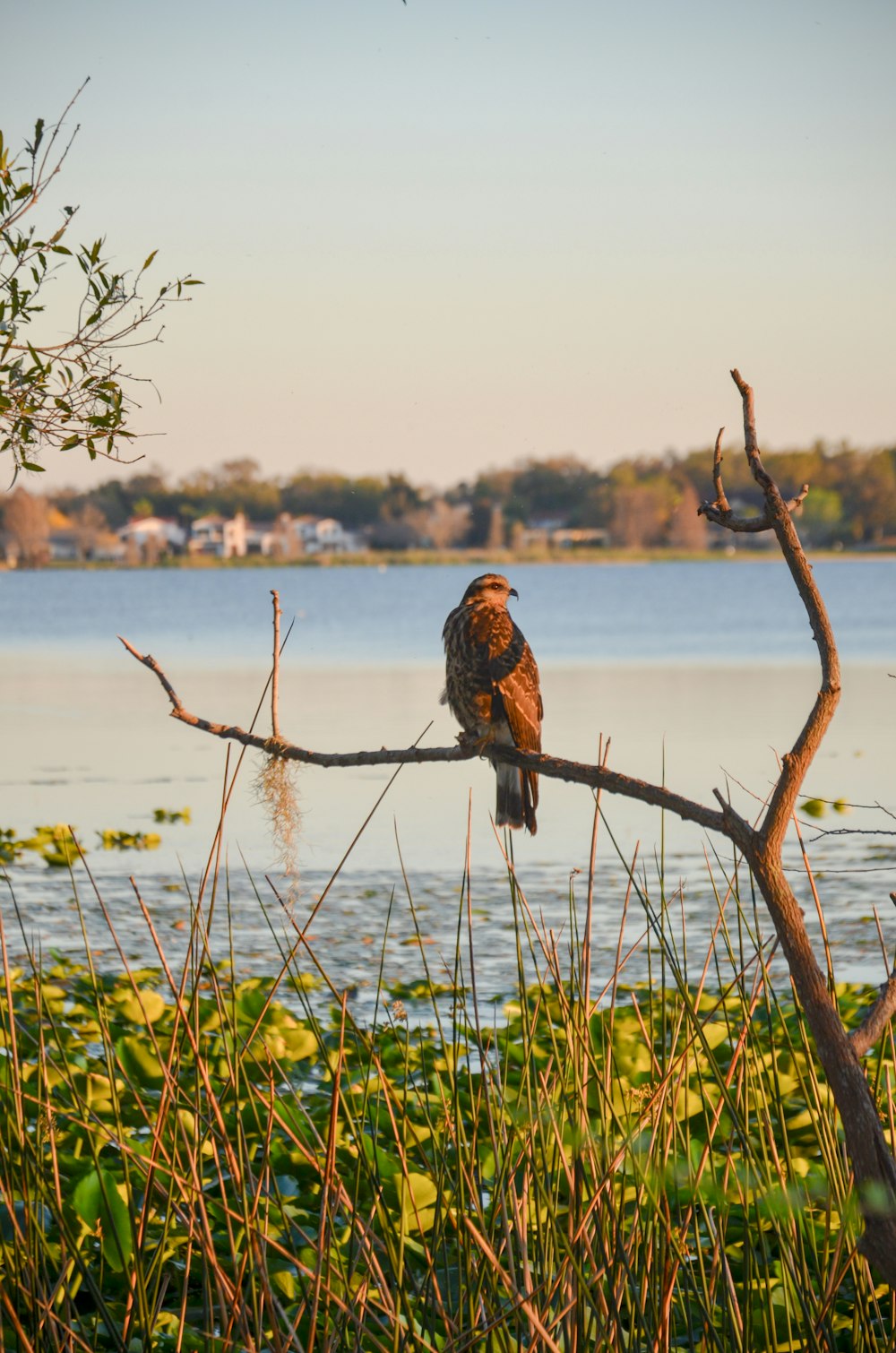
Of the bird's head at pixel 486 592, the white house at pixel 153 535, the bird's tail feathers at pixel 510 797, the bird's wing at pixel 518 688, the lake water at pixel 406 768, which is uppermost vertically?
the white house at pixel 153 535

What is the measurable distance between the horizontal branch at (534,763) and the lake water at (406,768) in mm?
176

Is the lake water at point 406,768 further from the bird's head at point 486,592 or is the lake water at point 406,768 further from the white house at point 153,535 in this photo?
the white house at point 153,535

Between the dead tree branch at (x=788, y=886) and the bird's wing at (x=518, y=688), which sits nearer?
the dead tree branch at (x=788, y=886)

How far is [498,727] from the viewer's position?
3713 mm

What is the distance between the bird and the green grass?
2.47 ft

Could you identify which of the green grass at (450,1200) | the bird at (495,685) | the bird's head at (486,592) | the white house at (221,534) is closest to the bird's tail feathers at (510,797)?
the bird at (495,685)

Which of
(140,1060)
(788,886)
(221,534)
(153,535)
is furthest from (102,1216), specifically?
(153,535)

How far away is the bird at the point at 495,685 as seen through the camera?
11.9 ft

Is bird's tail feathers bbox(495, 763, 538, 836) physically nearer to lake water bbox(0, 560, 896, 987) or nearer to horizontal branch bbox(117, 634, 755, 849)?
lake water bbox(0, 560, 896, 987)

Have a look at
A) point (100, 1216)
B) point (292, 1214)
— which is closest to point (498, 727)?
point (292, 1214)

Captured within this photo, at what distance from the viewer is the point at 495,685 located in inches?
143

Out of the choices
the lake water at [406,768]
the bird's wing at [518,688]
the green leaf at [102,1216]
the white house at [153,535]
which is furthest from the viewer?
the white house at [153,535]

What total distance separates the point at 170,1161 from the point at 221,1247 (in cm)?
90

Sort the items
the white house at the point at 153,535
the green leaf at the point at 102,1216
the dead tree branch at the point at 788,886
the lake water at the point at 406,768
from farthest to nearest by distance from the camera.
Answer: the white house at the point at 153,535
the lake water at the point at 406,768
the green leaf at the point at 102,1216
the dead tree branch at the point at 788,886
